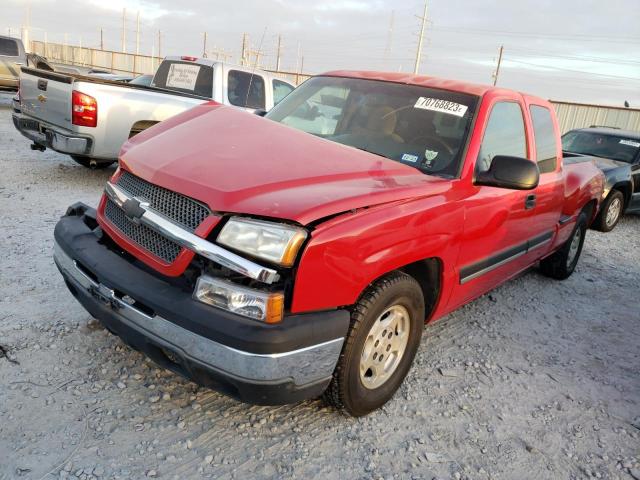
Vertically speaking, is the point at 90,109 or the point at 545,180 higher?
the point at 545,180

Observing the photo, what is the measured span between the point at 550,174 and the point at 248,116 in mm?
2561

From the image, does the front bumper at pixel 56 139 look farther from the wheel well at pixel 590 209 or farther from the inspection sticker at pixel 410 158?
the wheel well at pixel 590 209

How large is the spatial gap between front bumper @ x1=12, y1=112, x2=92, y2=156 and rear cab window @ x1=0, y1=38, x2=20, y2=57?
9896 mm

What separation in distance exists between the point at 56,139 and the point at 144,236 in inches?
184

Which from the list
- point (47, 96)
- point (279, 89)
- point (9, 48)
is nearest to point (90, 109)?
point (47, 96)

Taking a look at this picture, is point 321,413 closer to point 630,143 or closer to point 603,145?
point 603,145

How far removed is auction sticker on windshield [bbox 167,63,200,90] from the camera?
824 cm

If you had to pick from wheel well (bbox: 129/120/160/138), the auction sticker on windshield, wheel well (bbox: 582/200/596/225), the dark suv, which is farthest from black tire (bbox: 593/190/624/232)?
wheel well (bbox: 129/120/160/138)

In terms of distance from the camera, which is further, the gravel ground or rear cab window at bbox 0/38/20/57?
rear cab window at bbox 0/38/20/57

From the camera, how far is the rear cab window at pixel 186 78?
26.4 ft

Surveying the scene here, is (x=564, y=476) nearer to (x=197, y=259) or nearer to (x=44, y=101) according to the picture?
(x=197, y=259)

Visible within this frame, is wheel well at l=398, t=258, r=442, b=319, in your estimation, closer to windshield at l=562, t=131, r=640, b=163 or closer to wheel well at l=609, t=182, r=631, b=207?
wheel well at l=609, t=182, r=631, b=207

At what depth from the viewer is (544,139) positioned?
14.1 ft

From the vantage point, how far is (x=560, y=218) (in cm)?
477
